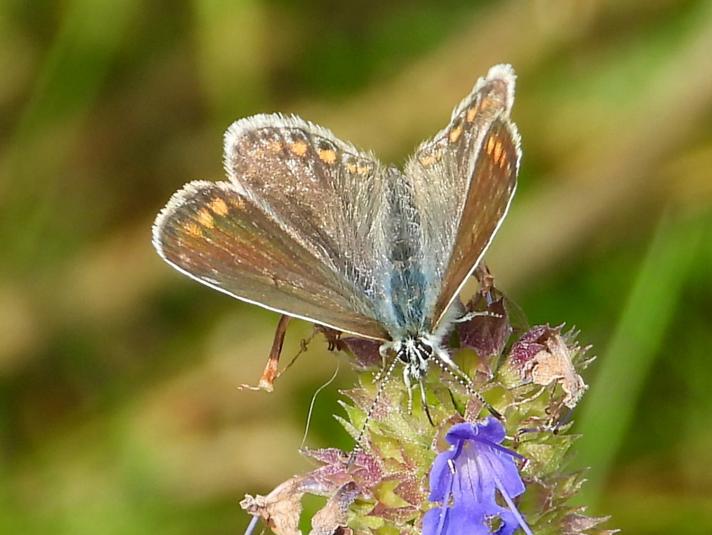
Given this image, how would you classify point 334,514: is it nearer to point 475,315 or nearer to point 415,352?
point 415,352

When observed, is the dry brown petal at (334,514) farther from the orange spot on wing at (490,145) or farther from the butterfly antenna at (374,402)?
the orange spot on wing at (490,145)

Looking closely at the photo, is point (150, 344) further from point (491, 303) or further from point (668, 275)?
point (491, 303)

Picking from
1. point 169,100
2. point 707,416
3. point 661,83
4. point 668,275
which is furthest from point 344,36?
point 707,416

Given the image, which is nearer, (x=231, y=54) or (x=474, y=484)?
(x=474, y=484)

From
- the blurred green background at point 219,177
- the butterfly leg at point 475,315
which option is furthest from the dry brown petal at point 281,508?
the blurred green background at point 219,177

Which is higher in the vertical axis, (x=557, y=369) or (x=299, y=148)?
(x=299, y=148)

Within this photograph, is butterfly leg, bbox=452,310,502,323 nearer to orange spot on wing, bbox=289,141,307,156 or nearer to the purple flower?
the purple flower

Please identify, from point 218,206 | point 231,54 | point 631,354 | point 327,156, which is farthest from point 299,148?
point 231,54
